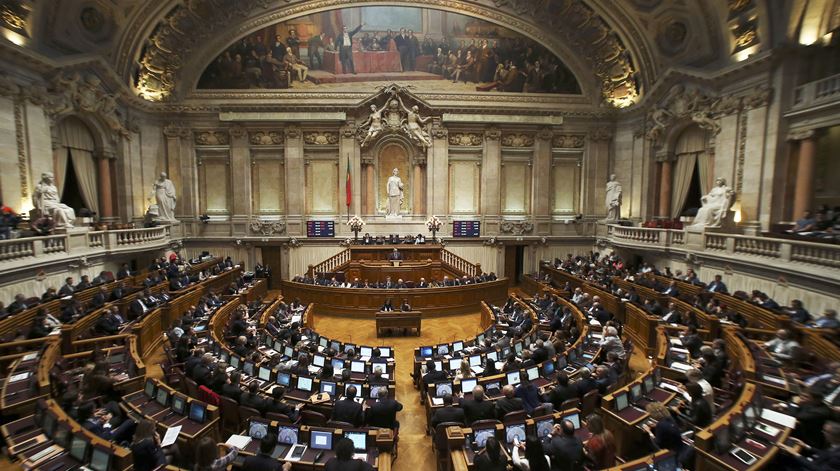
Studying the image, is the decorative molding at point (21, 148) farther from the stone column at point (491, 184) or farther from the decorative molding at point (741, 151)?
the decorative molding at point (741, 151)

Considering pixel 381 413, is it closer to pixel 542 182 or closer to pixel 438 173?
pixel 438 173

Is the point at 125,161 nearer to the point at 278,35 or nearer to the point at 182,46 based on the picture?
the point at 182,46

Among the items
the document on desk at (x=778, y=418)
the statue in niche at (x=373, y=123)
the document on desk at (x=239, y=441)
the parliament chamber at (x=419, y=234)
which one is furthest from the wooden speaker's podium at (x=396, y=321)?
the statue in niche at (x=373, y=123)

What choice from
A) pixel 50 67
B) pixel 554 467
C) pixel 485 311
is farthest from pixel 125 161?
pixel 554 467

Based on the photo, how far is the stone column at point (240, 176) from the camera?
21.6m

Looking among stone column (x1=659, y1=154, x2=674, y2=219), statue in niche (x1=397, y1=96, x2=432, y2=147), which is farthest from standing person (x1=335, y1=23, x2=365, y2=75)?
stone column (x1=659, y1=154, x2=674, y2=219)

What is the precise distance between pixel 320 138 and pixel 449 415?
19.2 metres

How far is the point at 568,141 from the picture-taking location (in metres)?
22.9

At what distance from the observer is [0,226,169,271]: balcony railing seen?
1127cm

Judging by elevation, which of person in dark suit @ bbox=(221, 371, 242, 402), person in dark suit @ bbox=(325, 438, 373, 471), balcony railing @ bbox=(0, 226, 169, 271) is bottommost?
person in dark suit @ bbox=(221, 371, 242, 402)

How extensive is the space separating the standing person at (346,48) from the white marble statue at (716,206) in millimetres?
18809

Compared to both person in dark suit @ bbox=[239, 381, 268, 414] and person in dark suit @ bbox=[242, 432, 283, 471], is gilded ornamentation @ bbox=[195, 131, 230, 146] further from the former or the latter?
person in dark suit @ bbox=[242, 432, 283, 471]

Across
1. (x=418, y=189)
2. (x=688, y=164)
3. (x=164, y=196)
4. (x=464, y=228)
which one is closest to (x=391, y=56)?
(x=418, y=189)

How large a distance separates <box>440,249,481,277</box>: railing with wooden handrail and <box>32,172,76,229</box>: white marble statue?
15508 mm
